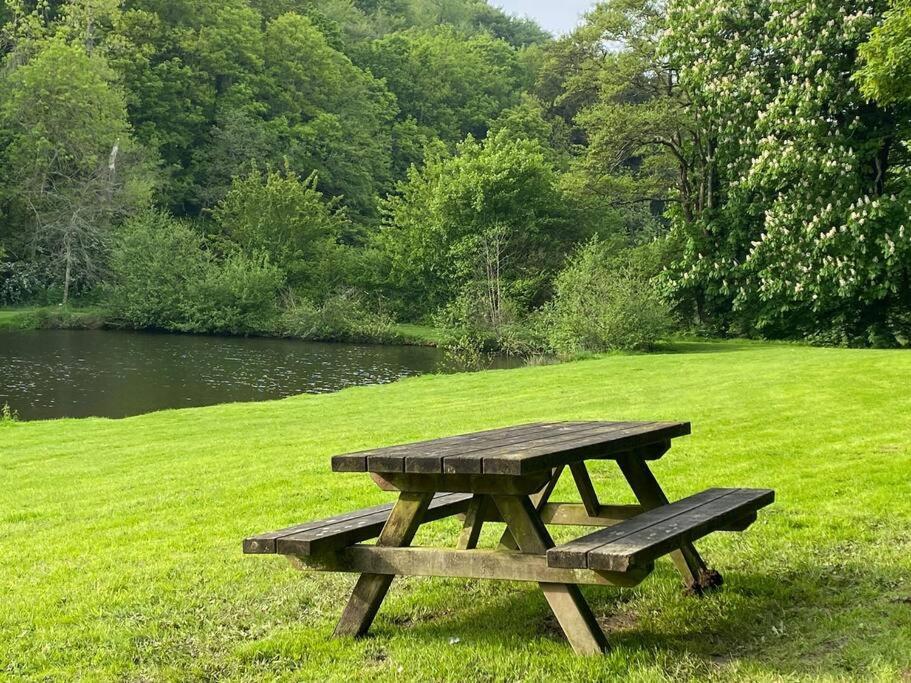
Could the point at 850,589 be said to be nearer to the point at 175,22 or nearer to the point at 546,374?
the point at 546,374

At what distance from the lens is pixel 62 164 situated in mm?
59594

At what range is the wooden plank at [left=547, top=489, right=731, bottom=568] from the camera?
4.09 m

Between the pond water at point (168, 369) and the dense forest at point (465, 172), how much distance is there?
501cm

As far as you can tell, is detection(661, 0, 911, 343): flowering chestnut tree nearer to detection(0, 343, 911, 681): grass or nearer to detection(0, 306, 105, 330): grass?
detection(0, 343, 911, 681): grass

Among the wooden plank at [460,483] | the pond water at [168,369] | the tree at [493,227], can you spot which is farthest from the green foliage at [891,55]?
the tree at [493,227]

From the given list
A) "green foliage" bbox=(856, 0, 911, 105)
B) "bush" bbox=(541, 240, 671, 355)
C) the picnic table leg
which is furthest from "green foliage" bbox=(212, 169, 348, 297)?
the picnic table leg

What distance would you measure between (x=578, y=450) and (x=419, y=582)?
5.86 ft

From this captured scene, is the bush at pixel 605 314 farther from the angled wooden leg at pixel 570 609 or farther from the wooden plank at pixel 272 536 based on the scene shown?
the angled wooden leg at pixel 570 609

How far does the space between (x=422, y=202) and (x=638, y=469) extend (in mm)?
54714

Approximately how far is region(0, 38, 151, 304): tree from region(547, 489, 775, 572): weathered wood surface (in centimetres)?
5618

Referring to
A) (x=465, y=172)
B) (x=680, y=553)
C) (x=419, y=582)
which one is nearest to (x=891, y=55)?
(x=680, y=553)

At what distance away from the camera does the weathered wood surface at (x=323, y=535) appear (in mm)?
4641

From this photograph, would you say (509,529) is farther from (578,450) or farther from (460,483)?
(578,450)

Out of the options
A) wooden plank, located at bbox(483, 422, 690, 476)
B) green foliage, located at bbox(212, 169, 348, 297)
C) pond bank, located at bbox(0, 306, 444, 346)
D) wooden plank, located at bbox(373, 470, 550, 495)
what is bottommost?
pond bank, located at bbox(0, 306, 444, 346)
